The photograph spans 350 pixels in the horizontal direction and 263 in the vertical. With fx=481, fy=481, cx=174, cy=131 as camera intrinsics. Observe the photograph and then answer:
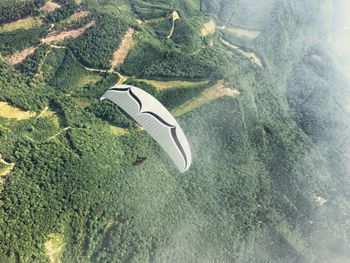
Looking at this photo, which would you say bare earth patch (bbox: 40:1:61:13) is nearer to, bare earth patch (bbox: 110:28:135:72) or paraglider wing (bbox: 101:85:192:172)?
bare earth patch (bbox: 110:28:135:72)

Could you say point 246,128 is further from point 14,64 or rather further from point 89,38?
point 14,64

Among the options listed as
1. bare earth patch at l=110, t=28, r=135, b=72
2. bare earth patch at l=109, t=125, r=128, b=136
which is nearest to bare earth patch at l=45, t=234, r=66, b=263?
bare earth patch at l=109, t=125, r=128, b=136

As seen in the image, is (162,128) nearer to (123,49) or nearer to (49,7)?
(123,49)

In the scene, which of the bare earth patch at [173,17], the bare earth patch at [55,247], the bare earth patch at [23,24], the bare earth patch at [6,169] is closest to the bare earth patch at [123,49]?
the bare earth patch at [173,17]

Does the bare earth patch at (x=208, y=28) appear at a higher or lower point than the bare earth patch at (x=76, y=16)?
lower

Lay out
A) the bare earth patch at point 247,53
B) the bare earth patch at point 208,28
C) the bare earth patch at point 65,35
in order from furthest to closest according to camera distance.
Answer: the bare earth patch at point 247,53 → the bare earth patch at point 208,28 → the bare earth patch at point 65,35

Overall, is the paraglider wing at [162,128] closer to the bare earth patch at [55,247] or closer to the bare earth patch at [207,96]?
the bare earth patch at [55,247]
